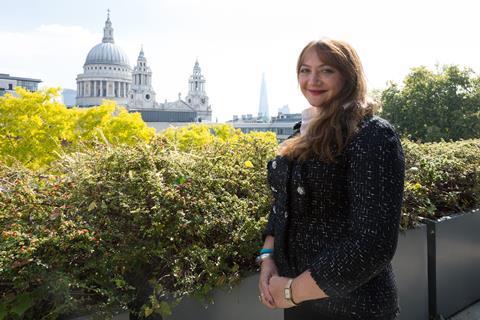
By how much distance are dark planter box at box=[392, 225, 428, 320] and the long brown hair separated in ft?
6.34

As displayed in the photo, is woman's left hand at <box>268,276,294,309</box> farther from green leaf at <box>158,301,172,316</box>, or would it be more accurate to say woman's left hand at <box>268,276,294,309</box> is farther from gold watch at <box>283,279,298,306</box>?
green leaf at <box>158,301,172,316</box>

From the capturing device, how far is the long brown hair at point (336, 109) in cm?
152

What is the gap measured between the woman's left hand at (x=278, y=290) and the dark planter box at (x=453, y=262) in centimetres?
232

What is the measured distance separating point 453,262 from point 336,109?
283cm

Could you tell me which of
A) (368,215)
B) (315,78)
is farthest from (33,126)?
(368,215)

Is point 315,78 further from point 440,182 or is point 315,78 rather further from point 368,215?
point 440,182

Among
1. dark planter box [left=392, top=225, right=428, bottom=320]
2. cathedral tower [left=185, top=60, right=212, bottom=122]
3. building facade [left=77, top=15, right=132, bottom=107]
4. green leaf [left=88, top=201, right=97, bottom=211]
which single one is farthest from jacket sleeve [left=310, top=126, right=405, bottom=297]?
cathedral tower [left=185, top=60, right=212, bottom=122]

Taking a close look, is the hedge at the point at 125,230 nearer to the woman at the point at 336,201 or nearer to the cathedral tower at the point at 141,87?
the woman at the point at 336,201

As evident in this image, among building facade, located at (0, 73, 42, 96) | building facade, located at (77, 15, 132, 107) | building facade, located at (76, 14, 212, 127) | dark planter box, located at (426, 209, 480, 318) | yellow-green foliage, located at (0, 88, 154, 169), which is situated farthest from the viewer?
building facade, located at (76, 14, 212, 127)

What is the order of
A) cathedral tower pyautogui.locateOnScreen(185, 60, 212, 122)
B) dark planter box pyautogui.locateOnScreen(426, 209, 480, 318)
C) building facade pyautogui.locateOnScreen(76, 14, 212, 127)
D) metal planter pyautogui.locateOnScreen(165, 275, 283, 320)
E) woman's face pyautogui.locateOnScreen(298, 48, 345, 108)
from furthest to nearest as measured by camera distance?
cathedral tower pyautogui.locateOnScreen(185, 60, 212, 122), building facade pyautogui.locateOnScreen(76, 14, 212, 127), dark planter box pyautogui.locateOnScreen(426, 209, 480, 318), metal planter pyautogui.locateOnScreen(165, 275, 283, 320), woman's face pyautogui.locateOnScreen(298, 48, 345, 108)

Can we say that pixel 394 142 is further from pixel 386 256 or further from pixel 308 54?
pixel 308 54

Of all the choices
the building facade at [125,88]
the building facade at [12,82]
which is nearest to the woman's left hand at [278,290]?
the building facade at [12,82]

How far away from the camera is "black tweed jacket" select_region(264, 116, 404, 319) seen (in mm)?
1361

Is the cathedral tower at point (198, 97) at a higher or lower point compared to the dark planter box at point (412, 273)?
higher
